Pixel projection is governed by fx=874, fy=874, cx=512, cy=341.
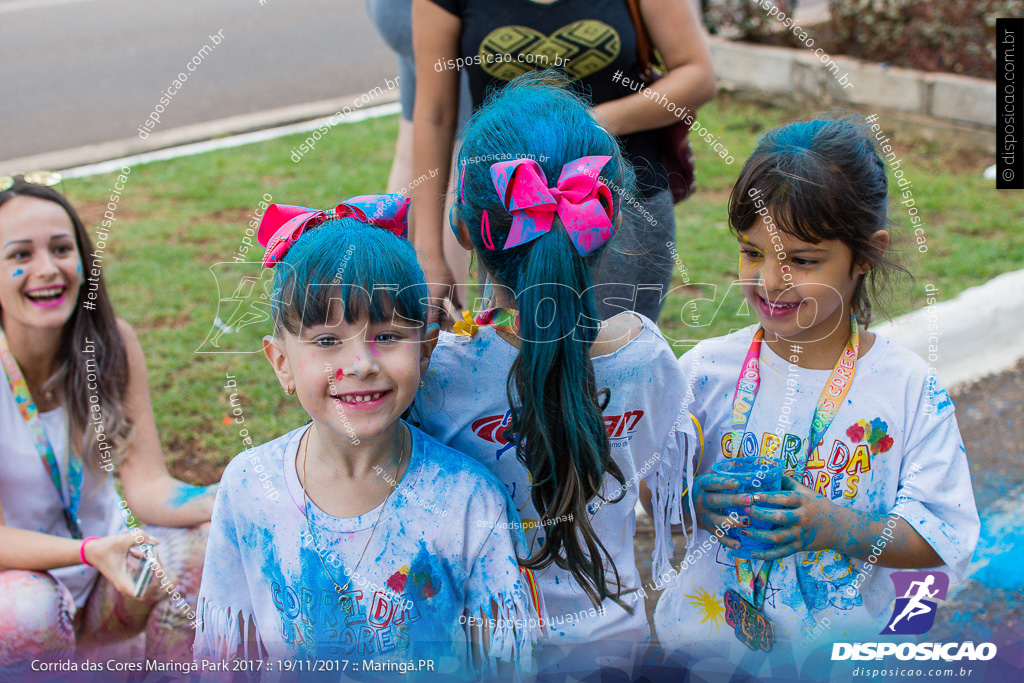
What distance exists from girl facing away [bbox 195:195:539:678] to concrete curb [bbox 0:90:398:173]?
474 centimetres

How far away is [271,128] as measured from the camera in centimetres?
614

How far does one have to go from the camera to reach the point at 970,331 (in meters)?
3.62

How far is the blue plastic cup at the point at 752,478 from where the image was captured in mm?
1710

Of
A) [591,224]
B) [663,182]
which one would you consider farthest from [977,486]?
[591,224]

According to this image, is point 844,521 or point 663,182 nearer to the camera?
point 844,521

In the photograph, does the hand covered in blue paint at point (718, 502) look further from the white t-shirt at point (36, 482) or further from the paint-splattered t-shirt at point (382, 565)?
the white t-shirt at point (36, 482)

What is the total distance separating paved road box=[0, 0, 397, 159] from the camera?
6660mm

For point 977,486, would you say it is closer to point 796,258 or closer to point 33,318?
point 796,258

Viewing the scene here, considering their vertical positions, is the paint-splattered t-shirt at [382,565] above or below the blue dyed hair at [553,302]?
below

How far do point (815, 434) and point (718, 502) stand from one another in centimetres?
28

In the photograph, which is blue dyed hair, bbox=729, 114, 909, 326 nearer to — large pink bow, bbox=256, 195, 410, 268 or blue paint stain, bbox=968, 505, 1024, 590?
large pink bow, bbox=256, 195, 410, 268

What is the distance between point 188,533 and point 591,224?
149 cm

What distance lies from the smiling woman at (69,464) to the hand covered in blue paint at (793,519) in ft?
4.48

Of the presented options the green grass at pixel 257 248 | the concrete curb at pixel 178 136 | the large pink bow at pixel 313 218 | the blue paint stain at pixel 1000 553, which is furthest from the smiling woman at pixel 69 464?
the concrete curb at pixel 178 136
